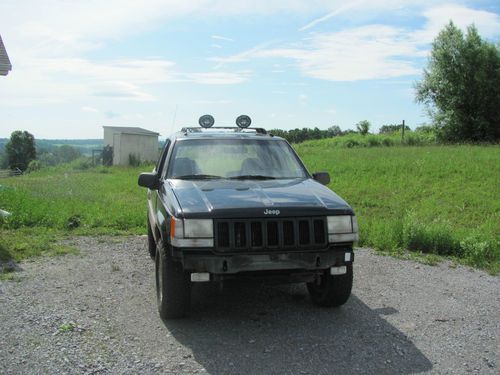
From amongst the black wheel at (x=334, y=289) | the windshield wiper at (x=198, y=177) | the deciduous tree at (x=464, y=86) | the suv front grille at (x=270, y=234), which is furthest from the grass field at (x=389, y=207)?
the deciduous tree at (x=464, y=86)

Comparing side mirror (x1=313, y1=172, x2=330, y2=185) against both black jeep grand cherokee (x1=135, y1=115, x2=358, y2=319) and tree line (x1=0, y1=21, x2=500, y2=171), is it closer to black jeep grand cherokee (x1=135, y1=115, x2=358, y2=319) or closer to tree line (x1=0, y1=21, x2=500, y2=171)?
black jeep grand cherokee (x1=135, y1=115, x2=358, y2=319)

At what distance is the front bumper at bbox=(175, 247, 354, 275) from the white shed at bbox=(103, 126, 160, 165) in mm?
33071

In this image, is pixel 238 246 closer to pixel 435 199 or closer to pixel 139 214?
pixel 139 214

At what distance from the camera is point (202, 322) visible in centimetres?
515

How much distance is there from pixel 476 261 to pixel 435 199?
20.7 ft

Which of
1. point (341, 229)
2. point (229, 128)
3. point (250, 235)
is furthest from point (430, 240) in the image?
point (250, 235)

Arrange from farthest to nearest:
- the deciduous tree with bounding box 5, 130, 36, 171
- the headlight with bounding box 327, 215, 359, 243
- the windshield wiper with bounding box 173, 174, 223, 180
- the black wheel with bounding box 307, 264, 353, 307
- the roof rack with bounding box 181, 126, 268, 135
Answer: the deciduous tree with bounding box 5, 130, 36, 171, the roof rack with bounding box 181, 126, 268, 135, the windshield wiper with bounding box 173, 174, 223, 180, the black wheel with bounding box 307, 264, 353, 307, the headlight with bounding box 327, 215, 359, 243

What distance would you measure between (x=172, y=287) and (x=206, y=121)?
3016mm

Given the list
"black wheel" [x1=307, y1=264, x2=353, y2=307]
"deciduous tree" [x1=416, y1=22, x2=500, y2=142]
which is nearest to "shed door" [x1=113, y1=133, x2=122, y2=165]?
"deciduous tree" [x1=416, y1=22, x2=500, y2=142]

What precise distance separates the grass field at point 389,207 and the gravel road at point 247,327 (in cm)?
149

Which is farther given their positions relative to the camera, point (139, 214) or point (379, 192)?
point (379, 192)

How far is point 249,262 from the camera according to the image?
4.59 meters

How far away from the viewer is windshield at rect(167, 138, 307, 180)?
587 cm

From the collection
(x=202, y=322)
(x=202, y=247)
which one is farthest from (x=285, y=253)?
(x=202, y=322)
